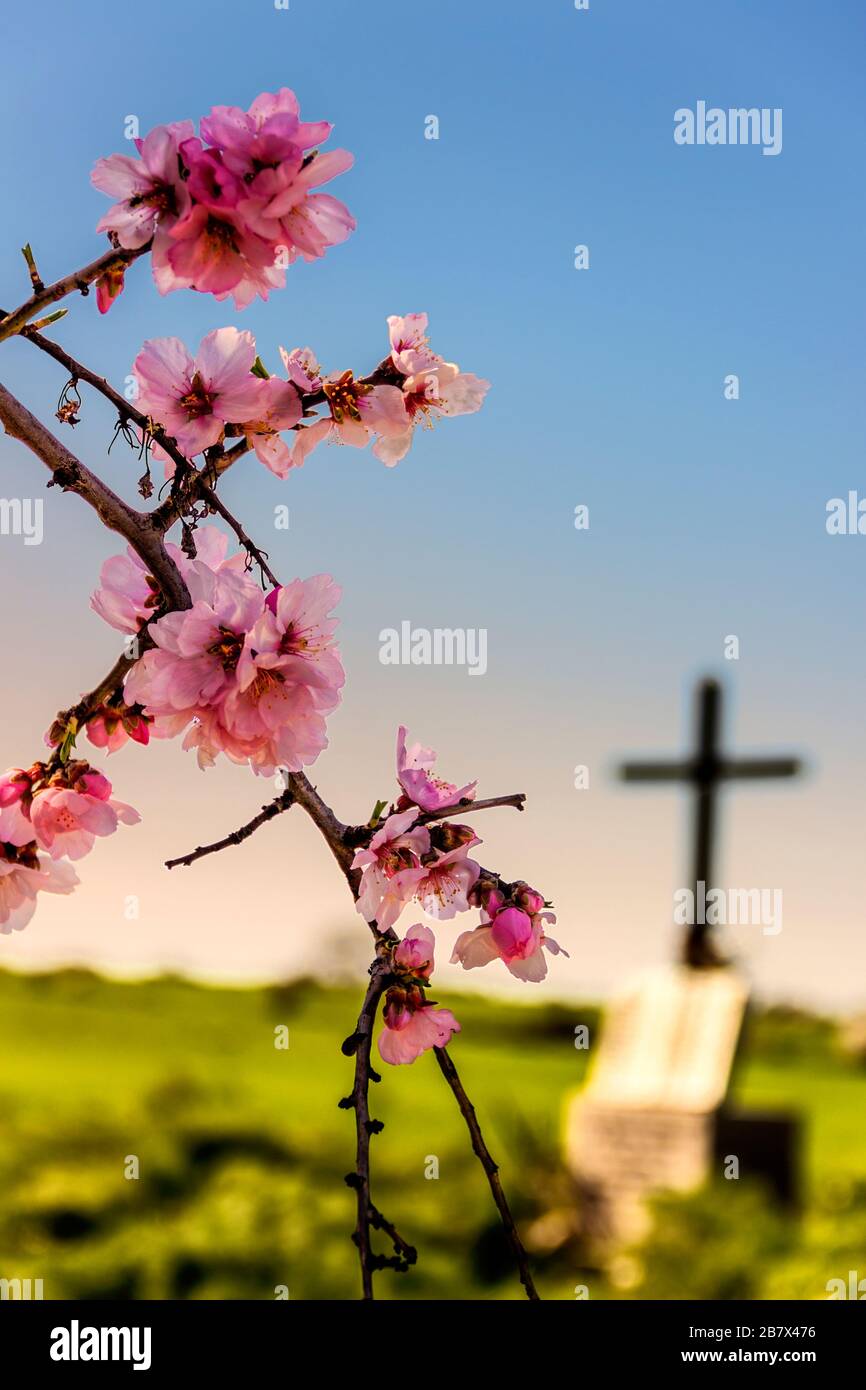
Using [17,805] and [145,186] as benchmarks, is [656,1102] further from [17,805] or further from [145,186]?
[145,186]

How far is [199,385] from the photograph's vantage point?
0.88 m

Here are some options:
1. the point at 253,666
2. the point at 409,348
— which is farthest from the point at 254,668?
the point at 409,348

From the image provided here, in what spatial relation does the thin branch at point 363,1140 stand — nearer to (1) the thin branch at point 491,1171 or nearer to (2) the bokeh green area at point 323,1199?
(1) the thin branch at point 491,1171

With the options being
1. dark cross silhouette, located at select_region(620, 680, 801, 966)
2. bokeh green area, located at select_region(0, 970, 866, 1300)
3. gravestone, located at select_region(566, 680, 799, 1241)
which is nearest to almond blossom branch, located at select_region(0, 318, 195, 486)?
bokeh green area, located at select_region(0, 970, 866, 1300)

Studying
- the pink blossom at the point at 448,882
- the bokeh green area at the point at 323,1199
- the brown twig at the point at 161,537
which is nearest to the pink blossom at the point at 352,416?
the brown twig at the point at 161,537

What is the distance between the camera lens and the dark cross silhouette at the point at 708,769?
5754 millimetres

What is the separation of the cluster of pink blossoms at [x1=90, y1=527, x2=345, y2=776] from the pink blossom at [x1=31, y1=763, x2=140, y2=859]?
0.28ft

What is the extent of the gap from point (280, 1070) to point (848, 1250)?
507cm

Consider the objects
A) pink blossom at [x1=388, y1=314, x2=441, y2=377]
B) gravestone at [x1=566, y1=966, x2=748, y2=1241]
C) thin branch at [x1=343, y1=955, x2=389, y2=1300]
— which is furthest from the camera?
gravestone at [x1=566, y1=966, x2=748, y2=1241]

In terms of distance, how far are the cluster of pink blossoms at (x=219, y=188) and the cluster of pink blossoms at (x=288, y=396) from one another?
10cm

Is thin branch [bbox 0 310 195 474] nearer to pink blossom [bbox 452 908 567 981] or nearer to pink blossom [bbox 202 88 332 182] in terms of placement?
pink blossom [bbox 202 88 332 182]

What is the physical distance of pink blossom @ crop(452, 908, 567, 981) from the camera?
2.62 feet

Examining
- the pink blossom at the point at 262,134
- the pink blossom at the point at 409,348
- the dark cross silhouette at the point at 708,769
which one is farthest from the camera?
the dark cross silhouette at the point at 708,769
